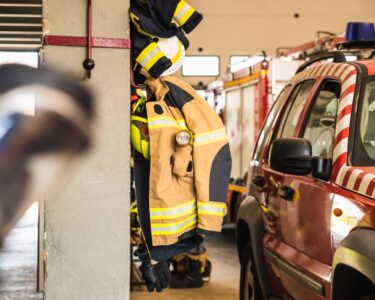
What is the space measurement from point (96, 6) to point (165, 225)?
1.10 m

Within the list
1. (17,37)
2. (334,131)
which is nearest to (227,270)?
(17,37)

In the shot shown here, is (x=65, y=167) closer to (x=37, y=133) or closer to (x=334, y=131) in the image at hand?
(x=37, y=133)

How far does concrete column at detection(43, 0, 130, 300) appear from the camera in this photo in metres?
3.54

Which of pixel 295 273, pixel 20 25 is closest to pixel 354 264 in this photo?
pixel 295 273

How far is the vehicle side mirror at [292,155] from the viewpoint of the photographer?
145 inches

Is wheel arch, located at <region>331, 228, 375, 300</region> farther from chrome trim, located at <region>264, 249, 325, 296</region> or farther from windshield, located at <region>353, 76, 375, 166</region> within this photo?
windshield, located at <region>353, 76, 375, 166</region>

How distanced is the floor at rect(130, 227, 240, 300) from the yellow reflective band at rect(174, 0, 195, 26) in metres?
4.16

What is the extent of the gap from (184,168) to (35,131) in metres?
2.45

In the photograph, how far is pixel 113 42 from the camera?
3596mm

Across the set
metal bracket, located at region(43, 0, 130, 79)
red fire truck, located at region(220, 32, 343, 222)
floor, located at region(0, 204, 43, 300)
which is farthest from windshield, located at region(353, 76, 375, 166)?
red fire truck, located at region(220, 32, 343, 222)

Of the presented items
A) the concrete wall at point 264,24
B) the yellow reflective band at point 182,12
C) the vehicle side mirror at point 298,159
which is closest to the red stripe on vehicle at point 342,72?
the vehicle side mirror at point 298,159

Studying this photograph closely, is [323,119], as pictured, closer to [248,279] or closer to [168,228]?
[168,228]

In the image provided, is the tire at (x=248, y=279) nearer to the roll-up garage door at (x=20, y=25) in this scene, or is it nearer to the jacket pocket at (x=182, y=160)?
the jacket pocket at (x=182, y=160)

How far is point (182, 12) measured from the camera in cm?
357
